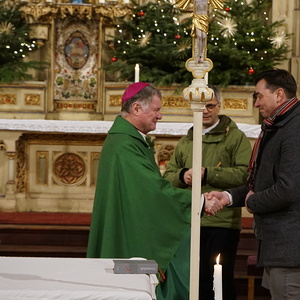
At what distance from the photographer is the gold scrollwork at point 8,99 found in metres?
8.71

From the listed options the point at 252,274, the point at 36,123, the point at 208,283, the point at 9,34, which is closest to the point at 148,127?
the point at 208,283

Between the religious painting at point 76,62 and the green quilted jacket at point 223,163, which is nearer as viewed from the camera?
the green quilted jacket at point 223,163

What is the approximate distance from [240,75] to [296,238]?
17.1ft

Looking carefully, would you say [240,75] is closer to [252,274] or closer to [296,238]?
[252,274]

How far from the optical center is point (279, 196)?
349cm

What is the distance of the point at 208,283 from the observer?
15.3 feet

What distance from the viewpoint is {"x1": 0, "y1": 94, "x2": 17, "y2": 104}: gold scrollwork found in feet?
28.6

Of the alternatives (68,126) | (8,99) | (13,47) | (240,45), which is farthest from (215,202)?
(13,47)

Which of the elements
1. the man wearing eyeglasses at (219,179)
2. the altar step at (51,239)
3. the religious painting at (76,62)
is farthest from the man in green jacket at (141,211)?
the religious painting at (76,62)

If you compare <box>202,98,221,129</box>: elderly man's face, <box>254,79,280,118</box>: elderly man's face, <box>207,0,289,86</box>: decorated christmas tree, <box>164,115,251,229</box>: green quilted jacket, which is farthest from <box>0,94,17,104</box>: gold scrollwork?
<box>254,79,280,118</box>: elderly man's face

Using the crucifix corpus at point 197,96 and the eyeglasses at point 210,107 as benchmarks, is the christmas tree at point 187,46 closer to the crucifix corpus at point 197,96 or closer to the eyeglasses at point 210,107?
the eyeglasses at point 210,107

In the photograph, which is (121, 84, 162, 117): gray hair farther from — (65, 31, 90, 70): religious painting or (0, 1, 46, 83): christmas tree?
(65, 31, 90, 70): religious painting

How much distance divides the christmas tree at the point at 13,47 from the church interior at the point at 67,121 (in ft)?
0.41

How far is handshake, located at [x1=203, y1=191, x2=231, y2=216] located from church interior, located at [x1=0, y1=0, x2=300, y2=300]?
2744 millimetres
